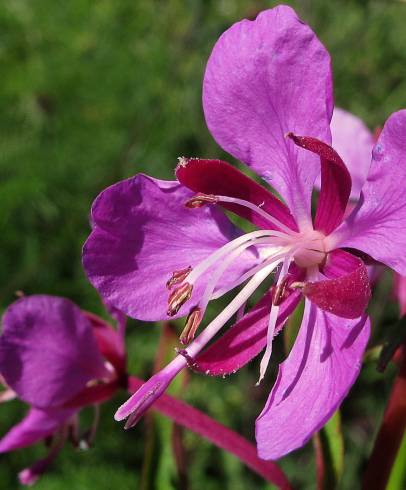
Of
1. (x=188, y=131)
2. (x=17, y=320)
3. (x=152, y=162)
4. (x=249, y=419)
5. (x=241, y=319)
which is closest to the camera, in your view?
(x=241, y=319)

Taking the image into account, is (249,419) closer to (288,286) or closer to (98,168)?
(98,168)

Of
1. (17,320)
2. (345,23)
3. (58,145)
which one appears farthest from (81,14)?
(17,320)

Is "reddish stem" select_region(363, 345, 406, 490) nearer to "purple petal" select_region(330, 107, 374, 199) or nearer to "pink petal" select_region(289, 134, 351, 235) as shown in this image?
"pink petal" select_region(289, 134, 351, 235)

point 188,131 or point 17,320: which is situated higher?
point 17,320

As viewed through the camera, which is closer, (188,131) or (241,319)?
(241,319)

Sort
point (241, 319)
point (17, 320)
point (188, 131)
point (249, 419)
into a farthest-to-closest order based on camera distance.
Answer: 1. point (188, 131)
2. point (249, 419)
3. point (17, 320)
4. point (241, 319)

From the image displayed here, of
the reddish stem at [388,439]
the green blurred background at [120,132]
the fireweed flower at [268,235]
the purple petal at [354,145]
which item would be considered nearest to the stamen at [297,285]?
the fireweed flower at [268,235]

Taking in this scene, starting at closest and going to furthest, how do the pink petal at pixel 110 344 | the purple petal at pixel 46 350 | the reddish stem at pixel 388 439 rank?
1. the reddish stem at pixel 388 439
2. the purple petal at pixel 46 350
3. the pink petal at pixel 110 344

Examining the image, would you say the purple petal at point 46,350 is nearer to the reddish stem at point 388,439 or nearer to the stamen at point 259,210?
the stamen at point 259,210
